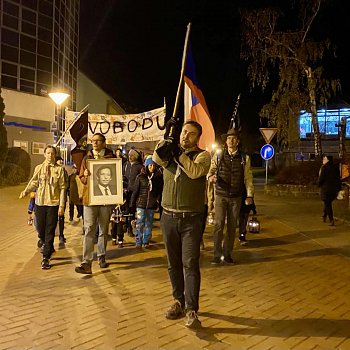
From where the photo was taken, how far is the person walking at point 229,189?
715cm

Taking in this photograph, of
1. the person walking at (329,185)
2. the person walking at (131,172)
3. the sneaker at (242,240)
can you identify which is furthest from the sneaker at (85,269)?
the person walking at (329,185)

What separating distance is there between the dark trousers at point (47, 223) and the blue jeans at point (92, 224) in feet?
2.04

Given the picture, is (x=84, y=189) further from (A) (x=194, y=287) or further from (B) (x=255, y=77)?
(B) (x=255, y=77)

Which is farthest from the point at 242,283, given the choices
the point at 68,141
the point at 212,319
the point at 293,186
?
the point at 293,186

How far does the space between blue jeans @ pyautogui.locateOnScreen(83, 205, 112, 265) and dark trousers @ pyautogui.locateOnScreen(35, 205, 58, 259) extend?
621mm

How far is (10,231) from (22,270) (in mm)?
3712

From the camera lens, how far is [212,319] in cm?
480

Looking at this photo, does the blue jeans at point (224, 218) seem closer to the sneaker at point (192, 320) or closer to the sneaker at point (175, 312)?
the sneaker at point (175, 312)

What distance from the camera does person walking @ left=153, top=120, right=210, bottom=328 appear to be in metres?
4.54

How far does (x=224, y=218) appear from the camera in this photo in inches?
284

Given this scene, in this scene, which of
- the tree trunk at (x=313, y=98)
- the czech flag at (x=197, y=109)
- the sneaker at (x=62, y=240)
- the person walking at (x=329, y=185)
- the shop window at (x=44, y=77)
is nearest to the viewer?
the czech flag at (x=197, y=109)

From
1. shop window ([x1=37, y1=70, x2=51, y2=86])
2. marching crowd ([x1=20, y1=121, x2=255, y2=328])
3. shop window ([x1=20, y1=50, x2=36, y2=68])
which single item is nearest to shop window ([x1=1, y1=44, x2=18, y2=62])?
shop window ([x1=20, y1=50, x2=36, y2=68])

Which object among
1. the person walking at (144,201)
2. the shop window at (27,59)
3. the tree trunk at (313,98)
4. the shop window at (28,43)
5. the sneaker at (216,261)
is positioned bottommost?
the sneaker at (216,261)

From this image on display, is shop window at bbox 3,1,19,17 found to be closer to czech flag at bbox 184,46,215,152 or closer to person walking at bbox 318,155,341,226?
person walking at bbox 318,155,341,226
